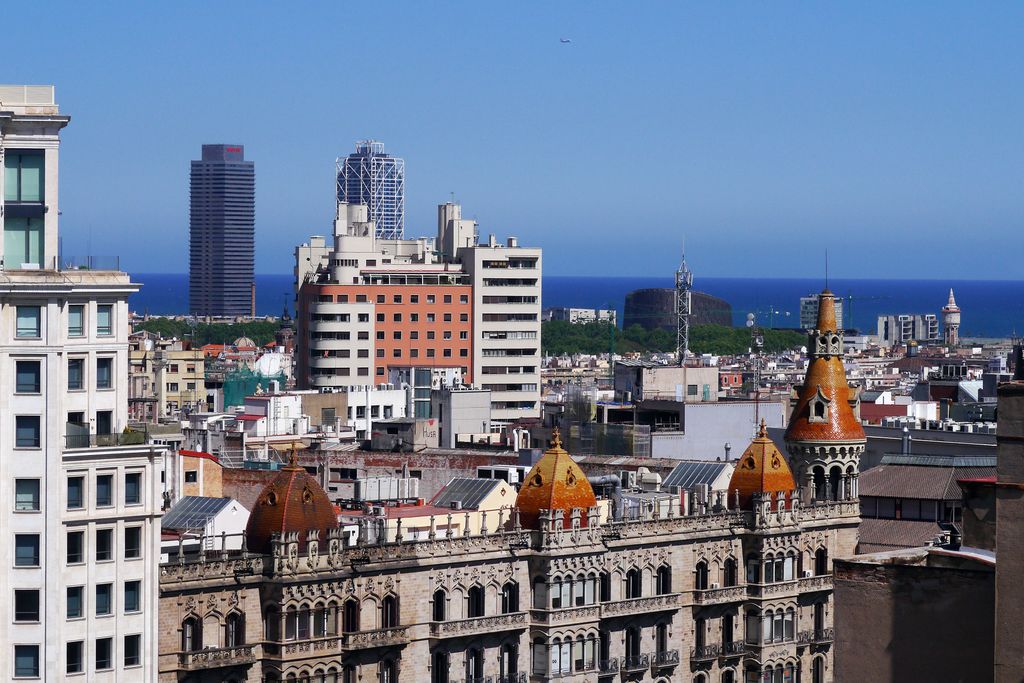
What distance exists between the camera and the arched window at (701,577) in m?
108

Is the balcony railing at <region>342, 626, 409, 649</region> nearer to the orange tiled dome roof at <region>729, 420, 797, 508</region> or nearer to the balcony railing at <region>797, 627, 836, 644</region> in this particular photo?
the orange tiled dome roof at <region>729, 420, 797, 508</region>

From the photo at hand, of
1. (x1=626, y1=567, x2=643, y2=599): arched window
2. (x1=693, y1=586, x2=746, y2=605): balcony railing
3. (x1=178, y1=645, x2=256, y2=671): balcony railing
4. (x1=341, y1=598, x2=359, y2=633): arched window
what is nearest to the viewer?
(x1=178, y1=645, x2=256, y2=671): balcony railing

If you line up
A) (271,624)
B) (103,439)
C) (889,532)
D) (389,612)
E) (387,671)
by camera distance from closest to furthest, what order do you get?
1. (103,439)
2. (271,624)
3. (387,671)
4. (389,612)
5. (889,532)

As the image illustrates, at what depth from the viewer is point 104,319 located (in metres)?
73.2

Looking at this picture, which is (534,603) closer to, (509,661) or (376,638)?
(509,661)

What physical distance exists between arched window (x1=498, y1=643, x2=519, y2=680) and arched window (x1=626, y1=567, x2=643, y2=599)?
763cm

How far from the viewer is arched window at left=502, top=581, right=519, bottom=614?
326 feet

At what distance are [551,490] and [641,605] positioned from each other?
7.29m

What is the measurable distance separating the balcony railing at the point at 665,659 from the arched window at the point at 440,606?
43.7ft

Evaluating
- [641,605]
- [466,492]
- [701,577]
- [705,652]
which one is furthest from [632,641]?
[466,492]

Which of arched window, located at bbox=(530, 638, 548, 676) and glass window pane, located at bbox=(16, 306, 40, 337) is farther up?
glass window pane, located at bbox=(16, 306, 40, 337)

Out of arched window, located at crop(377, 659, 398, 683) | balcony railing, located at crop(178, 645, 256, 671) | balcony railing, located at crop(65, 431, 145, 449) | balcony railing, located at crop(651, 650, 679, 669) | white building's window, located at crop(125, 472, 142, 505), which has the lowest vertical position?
balcony railing, located at crop(651, 650, 679, 669)

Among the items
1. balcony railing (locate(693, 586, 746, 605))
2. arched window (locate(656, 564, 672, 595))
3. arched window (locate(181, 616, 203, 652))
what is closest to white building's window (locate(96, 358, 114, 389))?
arched window (locate(181, 616, 203, 652))

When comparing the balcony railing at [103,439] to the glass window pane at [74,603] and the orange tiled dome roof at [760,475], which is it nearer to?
the glass window pane at [74,603]
